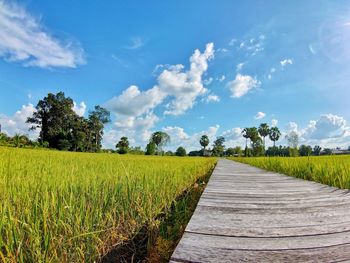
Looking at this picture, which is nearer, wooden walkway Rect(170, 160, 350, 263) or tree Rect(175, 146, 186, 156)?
wooden walkway Rect(170, 160, 350, 263)

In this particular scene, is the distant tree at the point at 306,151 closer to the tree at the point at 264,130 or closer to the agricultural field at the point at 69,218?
the agricultural field at the point at 69,218

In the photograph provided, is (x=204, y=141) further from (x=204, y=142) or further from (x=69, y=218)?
(x=69, y=218)

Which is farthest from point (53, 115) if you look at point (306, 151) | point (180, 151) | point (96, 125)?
point (306, 151)

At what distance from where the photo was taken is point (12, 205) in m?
1.92

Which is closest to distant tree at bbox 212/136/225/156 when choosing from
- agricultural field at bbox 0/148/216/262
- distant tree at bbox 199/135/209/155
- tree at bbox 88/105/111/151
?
distant tree at bbox 199/135/209/155

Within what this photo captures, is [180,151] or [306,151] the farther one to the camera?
[180,151]

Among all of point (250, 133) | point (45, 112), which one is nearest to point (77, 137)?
point (45, 112)

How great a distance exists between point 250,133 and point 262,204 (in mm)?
79396

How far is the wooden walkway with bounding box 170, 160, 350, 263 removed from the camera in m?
1.18

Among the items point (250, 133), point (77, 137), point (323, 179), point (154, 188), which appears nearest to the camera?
point (154, 188)

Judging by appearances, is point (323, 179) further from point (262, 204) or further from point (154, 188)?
point (154, 188)

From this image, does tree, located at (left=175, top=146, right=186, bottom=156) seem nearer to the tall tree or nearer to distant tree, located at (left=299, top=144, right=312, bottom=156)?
the tall tree

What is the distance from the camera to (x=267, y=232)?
154cm

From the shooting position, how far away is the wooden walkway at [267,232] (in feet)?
3.88
